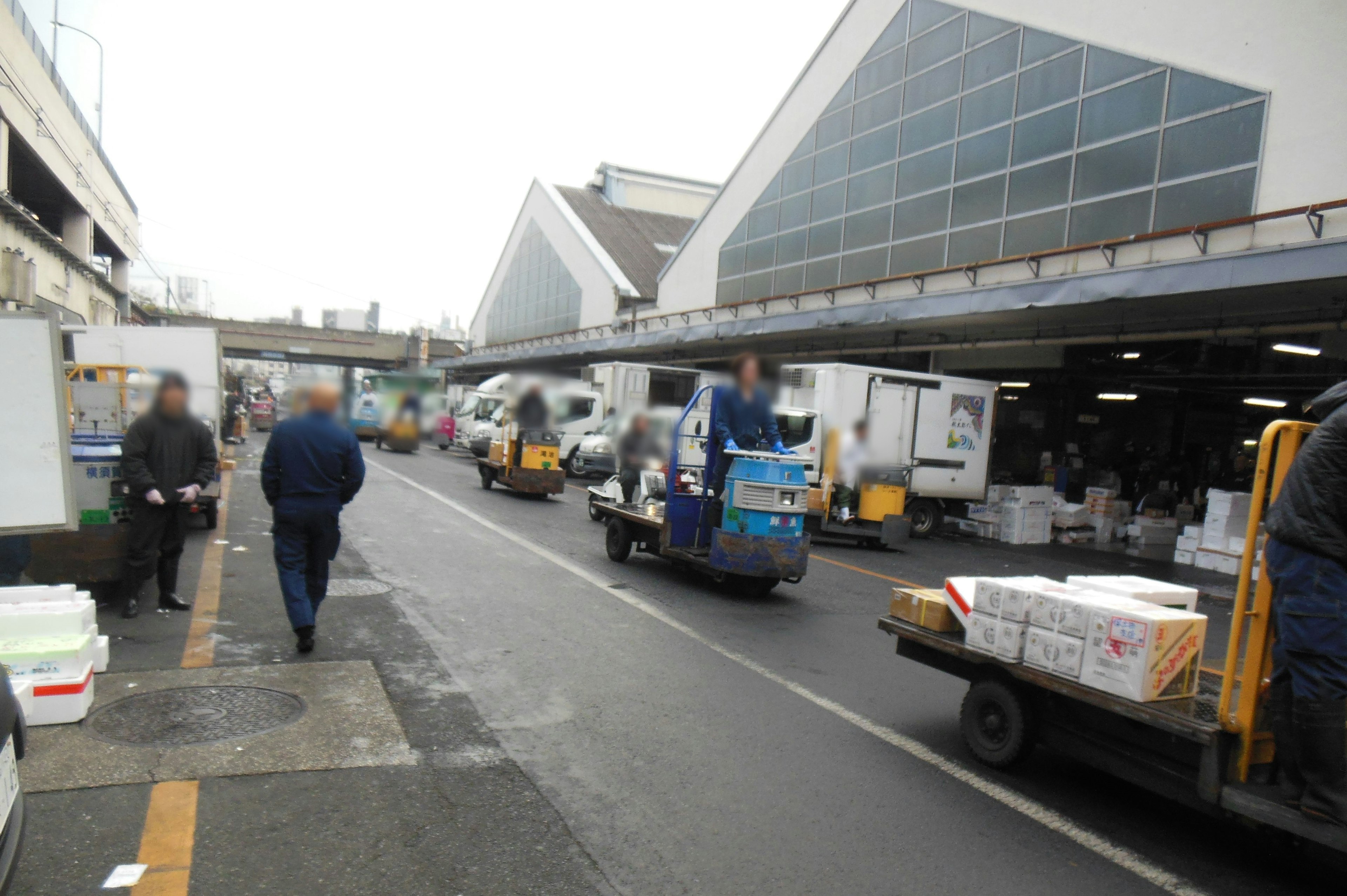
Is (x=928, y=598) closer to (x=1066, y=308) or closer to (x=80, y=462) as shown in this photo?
(x=80, y=462)

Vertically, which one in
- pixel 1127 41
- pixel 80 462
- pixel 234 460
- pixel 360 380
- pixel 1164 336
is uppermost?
pixel 1127 41

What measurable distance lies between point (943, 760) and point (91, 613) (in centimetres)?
498

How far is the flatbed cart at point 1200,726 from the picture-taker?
3512 mm

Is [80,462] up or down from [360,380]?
down

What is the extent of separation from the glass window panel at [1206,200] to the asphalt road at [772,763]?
8.14 m

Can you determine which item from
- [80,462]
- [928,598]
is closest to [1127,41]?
[928,598]

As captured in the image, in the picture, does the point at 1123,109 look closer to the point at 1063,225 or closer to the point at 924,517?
the point at 1063,225

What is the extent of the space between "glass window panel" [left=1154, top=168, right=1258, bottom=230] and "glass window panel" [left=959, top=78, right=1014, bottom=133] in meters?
4.56

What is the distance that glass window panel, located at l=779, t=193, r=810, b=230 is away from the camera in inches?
952

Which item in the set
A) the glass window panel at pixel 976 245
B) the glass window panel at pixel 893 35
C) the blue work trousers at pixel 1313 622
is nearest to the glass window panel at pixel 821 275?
the glass window panel at pixel 976 245

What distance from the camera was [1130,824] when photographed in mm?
4062

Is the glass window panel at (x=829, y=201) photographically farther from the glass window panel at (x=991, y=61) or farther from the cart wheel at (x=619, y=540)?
the cart wheel at (x=619, y=540)

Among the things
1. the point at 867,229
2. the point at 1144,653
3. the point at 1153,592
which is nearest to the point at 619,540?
the point at 1153,592

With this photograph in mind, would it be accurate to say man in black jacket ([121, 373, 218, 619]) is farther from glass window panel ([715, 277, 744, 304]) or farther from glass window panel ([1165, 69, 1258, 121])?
glass window panel ([715, 277, 744, 304])
